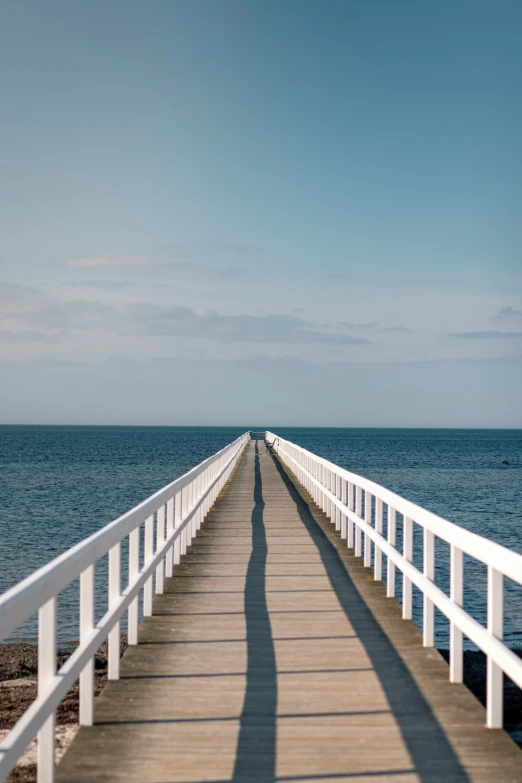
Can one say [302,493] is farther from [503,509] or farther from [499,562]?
[503,509]

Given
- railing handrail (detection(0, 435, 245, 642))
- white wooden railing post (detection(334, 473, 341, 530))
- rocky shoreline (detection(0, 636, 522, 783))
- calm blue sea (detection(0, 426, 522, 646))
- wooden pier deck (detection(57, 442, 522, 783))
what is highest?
railing handrail (detection(0, 435, 245, 642))

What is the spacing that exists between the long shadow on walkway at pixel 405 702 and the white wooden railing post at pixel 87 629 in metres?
1.90

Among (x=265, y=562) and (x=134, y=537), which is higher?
(x=134, y=537)

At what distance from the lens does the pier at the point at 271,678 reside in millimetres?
4258

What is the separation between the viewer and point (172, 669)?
20.6ft

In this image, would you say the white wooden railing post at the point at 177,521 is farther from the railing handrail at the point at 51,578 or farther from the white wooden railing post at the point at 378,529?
the railing handrail at the point at 51,578

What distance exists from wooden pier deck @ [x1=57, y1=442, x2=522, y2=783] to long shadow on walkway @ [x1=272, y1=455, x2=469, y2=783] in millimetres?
12

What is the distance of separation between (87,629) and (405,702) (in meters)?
2.35

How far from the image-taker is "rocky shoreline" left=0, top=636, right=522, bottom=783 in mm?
6539

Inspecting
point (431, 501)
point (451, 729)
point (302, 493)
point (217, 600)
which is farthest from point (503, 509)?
point (451, 729)

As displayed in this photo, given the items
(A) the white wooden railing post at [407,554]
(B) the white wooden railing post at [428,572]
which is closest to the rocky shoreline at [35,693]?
(A) the white wooden railing post at [407,554]

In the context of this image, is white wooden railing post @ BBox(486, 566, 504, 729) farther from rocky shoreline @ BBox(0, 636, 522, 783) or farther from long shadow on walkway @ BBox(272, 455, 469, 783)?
rocky shoreline @ BBox(0, 636, 522, 783)

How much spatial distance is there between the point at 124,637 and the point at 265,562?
5.29 m

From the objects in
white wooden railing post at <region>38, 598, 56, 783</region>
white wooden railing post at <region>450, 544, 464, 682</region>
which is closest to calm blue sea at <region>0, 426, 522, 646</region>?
white wooden railing post at <region>450, 544, 464, 682</region>
